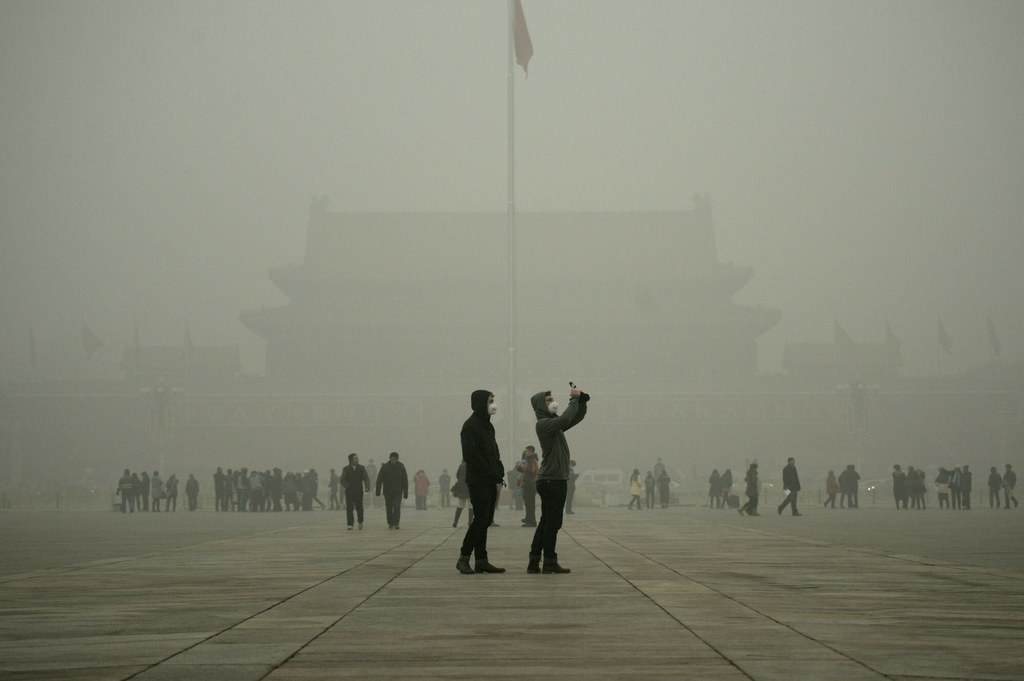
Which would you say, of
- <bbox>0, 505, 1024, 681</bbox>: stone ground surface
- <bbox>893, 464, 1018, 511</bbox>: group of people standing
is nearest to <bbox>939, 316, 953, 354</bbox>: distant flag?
<bbox>893, 464, 1018, 511</bbox>: group of people standing

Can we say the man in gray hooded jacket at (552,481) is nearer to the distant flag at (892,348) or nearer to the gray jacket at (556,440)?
the gray jacket at (556,440)

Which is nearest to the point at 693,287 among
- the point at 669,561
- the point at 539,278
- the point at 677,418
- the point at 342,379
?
the point at 539,278

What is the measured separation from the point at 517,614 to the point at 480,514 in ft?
10.2

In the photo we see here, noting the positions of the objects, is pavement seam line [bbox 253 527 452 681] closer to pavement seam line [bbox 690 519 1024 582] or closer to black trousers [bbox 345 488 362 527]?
pavement seam line [bbox 690 519 1024 582]

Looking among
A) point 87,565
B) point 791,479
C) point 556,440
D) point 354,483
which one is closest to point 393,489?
Result: point 354,483

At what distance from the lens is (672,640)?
6.51m

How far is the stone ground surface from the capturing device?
575 cm

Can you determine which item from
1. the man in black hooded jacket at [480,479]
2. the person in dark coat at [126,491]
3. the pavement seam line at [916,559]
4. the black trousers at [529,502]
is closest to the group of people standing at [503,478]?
the man in black hooded jacket at [480,479]

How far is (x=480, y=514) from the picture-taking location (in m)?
10.9

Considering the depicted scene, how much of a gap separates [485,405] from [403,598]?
2.69 meters

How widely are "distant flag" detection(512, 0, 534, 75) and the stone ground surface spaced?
22.3m

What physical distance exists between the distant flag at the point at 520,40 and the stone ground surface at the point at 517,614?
73.0 feet

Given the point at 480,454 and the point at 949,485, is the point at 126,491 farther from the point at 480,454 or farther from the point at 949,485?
the point at 480,454

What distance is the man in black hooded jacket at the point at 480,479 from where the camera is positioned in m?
10.8
